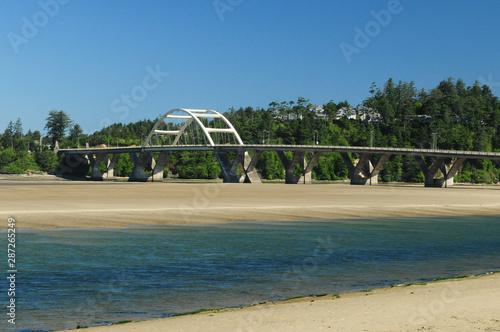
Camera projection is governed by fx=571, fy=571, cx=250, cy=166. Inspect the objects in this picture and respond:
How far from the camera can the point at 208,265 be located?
19.8 metres

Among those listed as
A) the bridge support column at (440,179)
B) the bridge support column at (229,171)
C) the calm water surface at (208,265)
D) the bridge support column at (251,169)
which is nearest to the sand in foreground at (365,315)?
the calm water surface at (208,265)

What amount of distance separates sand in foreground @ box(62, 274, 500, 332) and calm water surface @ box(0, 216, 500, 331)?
1.43 metres

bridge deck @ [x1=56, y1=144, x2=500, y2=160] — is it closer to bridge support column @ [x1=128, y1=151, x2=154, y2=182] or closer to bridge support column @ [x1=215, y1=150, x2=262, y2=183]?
bridge support column @ [x1=215, y1=150, x2=262, y2=183]

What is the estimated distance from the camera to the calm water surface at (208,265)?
46.4 feet

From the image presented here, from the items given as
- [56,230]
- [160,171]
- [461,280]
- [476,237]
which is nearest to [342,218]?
[476,237]

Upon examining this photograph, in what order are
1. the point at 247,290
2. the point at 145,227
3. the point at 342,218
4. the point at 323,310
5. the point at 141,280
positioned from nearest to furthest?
the point at 323,310, the point at 247,290, the point at 141,280, the point at 145,227, the point at 342,218

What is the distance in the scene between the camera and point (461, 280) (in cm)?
1582

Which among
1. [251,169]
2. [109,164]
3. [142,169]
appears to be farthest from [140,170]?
[251,169]

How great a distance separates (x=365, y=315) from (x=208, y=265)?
9.16 m

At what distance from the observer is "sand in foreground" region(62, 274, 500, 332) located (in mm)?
10672

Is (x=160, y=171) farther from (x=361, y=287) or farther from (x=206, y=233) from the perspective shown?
(x=361, y=287)

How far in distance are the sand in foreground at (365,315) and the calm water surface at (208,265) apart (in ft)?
4.70

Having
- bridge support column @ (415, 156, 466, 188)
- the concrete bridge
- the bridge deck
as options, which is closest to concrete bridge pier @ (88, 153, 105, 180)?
the concrete bridge

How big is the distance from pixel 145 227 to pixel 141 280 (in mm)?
14895
